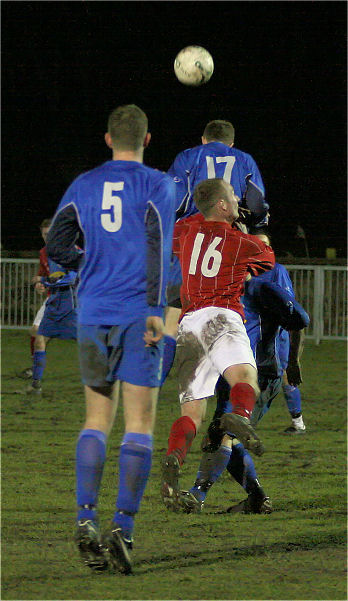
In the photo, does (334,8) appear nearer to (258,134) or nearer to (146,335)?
(258,134)

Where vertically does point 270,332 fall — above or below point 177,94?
below

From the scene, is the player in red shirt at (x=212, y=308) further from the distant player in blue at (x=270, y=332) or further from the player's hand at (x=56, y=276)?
the player's hand at (x=56, y=276)

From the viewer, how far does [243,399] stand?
4965 millimetres

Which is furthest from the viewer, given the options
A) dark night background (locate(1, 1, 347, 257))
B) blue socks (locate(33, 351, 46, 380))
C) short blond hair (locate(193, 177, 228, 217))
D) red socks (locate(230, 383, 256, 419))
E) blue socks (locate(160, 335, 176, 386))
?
dark night background (locate(1, 1, 347, 257))

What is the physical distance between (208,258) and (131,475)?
4.72 feet

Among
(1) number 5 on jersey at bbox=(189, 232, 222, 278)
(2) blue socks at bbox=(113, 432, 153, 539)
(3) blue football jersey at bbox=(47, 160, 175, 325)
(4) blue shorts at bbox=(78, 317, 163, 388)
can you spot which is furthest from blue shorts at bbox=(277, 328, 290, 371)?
(3) blue football jersey at bbox=(47, 160, 175, 325)

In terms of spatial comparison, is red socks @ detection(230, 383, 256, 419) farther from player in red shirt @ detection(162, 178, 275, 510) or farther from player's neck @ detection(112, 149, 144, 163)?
player's neck @ detection(112, 149, 144, 163)

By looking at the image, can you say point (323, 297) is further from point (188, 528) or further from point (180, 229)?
point (180, 229)

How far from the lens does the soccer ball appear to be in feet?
20.6

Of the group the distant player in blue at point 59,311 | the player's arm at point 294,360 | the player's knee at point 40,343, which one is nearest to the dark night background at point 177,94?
the player's knee at point 40,343

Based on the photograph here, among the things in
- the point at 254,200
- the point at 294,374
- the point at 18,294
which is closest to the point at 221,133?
the point at 254,200

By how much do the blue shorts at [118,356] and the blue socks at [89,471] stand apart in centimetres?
27

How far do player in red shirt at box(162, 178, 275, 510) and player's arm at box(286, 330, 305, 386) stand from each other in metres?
1.09

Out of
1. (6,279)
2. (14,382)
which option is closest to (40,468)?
(14,382)
